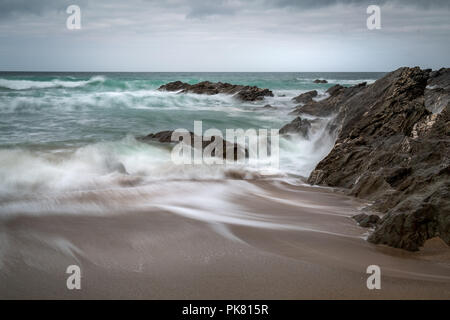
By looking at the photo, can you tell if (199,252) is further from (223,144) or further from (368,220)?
(223,144)

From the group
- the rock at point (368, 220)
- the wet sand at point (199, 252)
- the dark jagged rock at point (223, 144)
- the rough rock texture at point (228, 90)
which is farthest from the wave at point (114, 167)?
the rough rock texture at point (228, 90)

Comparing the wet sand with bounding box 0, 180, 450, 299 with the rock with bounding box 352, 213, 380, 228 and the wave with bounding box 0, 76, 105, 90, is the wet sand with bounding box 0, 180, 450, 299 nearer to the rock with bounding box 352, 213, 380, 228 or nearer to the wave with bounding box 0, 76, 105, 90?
the rock with bounding box 352, 213, 380, 228

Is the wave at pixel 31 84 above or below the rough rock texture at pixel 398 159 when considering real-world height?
above

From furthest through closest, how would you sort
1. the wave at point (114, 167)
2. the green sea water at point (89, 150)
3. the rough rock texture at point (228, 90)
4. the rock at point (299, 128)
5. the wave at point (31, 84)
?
the wave at point (31, 84) → the rough rock texture at point (228, 90) → the rock at point (299, 128) → the green sea water at point (89, 150) → the wave at point (114, 167)

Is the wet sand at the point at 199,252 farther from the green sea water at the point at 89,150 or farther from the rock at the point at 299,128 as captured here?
the rock at the point at 299,128

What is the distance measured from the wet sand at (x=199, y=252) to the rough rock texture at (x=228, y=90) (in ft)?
75.3

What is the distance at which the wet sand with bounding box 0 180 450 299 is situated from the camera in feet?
8.17

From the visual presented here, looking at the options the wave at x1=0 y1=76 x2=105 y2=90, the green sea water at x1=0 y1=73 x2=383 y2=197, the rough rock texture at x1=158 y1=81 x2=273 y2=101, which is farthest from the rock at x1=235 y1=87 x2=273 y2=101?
the wave at x1=0 y1=76 x2=105 y2=90

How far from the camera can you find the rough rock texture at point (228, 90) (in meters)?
27.1

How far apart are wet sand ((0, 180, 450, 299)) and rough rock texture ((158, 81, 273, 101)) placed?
23.0 m

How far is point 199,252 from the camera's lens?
311 cm

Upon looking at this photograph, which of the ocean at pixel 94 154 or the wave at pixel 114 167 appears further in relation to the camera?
the ocean at pixel 94 154
